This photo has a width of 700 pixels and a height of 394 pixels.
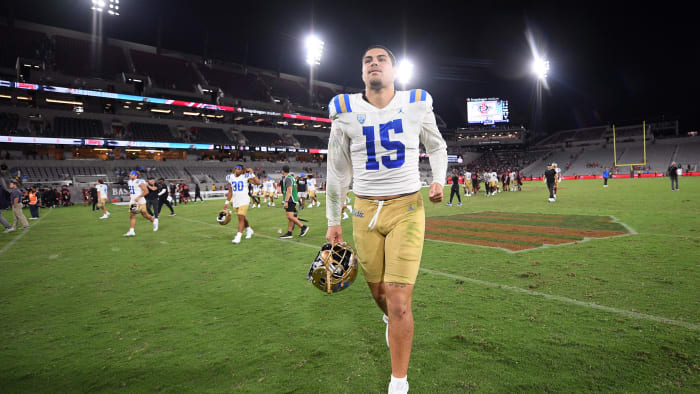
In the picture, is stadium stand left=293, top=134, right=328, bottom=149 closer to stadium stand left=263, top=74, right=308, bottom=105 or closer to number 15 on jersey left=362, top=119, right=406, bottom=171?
stadium stand left=263, top=74, right=308, bottom=105

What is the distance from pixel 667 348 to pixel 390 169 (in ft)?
9.18

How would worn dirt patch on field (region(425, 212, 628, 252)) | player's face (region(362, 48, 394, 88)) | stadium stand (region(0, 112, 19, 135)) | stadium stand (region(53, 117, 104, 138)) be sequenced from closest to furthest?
1. player's face (region(362, 48, 394, 88))
2. worn dirt patch on field (region(425, 212, 628, 252))
3. stadium stand (region(0, 112, 19, 135))
4. stadium stand (region(53, 117, 104, 138))

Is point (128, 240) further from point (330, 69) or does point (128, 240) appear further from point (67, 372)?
point (330, 69)

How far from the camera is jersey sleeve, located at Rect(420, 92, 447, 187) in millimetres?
2855

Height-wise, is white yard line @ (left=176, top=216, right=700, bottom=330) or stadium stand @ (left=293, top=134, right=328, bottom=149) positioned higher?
stadium stand @ (left=293, top=134, right=328, bottom=149)

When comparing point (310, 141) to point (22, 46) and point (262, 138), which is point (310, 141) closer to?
point (262, 138)

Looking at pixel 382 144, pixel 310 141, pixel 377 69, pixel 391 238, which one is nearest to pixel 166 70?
pixel 310 141

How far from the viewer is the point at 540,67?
51.8 metres

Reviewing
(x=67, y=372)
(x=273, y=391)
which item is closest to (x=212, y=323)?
(x=67, y=372)

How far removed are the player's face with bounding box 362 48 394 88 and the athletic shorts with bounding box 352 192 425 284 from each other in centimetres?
94

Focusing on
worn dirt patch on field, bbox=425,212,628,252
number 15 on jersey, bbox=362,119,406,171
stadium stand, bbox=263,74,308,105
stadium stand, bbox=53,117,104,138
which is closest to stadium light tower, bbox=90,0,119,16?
stadium stand, bbox=53,117,104,138

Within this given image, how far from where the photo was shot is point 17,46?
132 ft

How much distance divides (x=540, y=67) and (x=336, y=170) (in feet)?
195

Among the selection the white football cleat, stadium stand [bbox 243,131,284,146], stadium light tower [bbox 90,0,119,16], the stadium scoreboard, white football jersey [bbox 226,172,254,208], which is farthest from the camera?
the stadium scoreboard
